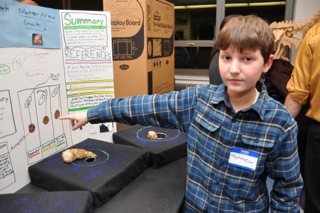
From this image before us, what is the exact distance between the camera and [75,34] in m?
1.29

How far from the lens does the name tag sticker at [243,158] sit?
76 cm

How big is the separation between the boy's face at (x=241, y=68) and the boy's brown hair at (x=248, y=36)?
0.02 meters

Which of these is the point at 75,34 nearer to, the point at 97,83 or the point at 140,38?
the point at 97,83

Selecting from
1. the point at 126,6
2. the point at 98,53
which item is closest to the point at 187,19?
the point at 126,6

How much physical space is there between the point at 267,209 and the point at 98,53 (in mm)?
1071

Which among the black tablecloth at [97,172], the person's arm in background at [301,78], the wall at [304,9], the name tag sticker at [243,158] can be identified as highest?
the wall at [304,9]

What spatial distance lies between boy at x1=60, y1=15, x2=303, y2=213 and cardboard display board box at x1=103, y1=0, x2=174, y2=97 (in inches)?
32.7

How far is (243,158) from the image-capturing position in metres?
0.77

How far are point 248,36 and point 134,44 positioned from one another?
1075mm

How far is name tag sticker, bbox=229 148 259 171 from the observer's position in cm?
76

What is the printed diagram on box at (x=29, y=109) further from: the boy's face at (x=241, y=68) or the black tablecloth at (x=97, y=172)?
the boy's face at (x=241, y=68)

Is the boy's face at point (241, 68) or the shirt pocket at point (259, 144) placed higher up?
the boy's face at point (241, 68)

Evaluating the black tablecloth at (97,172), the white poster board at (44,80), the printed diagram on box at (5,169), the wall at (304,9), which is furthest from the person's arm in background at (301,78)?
the printed diagram on box at (5,169)

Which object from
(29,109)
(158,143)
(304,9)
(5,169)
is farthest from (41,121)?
(304,9)
